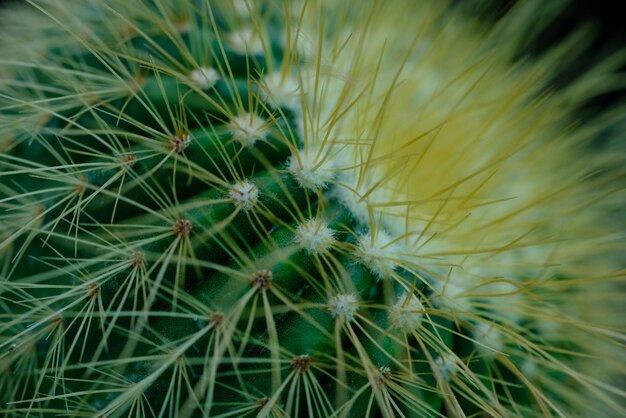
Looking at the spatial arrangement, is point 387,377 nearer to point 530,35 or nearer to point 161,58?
point 161,58

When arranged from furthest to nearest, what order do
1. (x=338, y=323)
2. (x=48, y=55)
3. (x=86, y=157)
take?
(x=48, y=55)
(x=86, y=157)
(x=338, y=323)

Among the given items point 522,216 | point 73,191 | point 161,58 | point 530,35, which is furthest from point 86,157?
point 530,35

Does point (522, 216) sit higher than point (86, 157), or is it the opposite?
point (522, 216)

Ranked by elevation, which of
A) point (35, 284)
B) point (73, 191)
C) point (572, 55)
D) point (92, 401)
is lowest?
point (92, 401)

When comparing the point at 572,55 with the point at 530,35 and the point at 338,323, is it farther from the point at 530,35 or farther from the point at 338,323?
the point at 338,323

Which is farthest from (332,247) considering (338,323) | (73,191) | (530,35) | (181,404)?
(530,35)

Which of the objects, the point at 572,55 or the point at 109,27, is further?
the point at 572,55

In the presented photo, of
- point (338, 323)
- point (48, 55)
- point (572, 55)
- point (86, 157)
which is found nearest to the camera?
point (338, 323)
